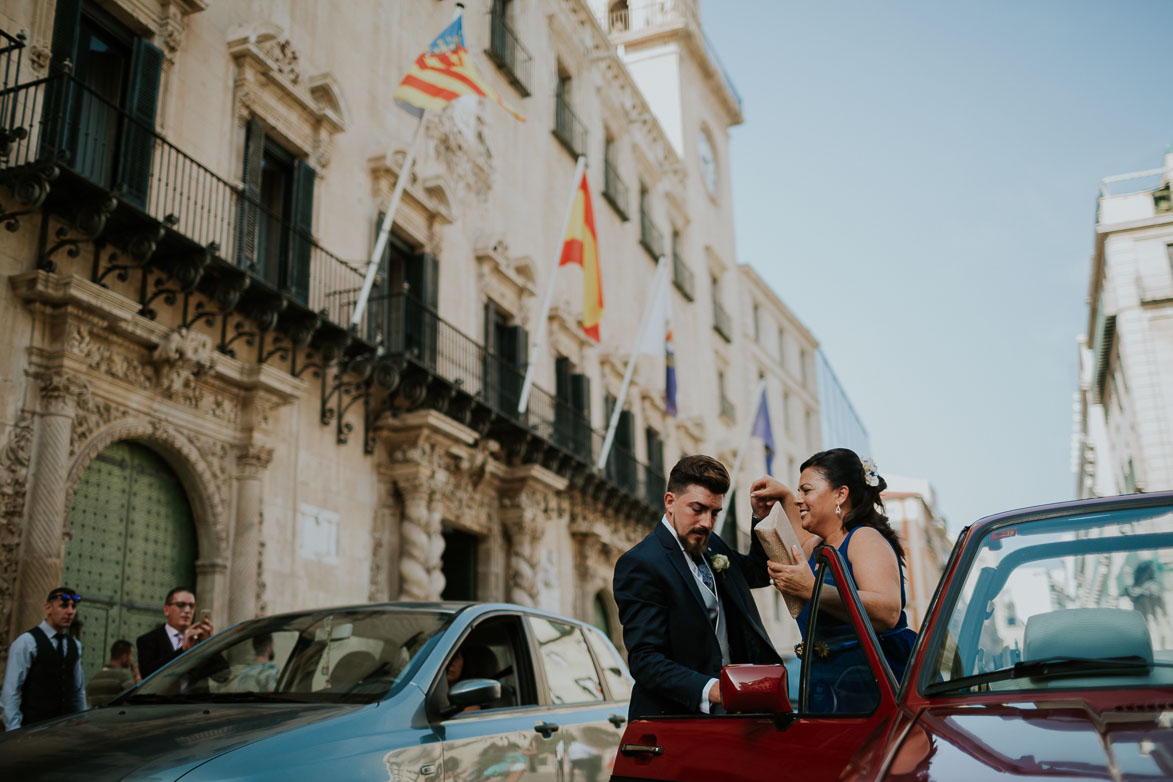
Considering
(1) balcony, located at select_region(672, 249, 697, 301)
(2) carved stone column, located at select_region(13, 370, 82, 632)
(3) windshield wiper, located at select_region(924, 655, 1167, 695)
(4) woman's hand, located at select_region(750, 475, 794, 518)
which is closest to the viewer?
(3) windshield wiper, located at select_region(924, 655, 1167, 695)

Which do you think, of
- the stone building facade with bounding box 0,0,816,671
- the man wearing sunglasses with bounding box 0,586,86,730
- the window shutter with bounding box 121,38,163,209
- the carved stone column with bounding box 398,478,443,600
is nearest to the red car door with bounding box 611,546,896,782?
the man wearing sunglasses with bounding box 0,586,86,730

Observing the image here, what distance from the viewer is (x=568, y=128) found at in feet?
77.0

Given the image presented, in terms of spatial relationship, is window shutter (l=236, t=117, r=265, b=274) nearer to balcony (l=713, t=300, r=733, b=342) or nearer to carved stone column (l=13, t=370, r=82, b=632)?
carved stone column (l=13, t=370, r=82, b=632)

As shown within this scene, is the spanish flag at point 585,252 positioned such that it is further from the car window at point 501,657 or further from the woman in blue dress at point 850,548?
the woman in blue dress at point 850,548

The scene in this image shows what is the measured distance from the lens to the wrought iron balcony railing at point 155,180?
920 cm

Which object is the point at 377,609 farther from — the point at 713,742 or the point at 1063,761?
the point at 1063,761

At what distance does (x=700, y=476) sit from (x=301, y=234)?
988 centimetres

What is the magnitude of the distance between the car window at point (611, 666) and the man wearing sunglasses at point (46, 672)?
3.66 m

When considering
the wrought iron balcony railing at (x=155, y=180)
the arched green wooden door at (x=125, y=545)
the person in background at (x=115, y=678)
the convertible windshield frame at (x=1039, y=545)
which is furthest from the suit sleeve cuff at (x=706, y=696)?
the arched green wooden door at (x=125, y=545)

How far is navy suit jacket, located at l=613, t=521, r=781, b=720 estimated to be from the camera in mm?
3518

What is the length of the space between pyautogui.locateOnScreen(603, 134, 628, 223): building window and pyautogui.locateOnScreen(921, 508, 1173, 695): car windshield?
74.9 feet

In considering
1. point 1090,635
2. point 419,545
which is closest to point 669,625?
point 1090,635

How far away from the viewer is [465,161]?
17.9 metres

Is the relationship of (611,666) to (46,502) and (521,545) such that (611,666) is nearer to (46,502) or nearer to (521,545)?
(46,502)
